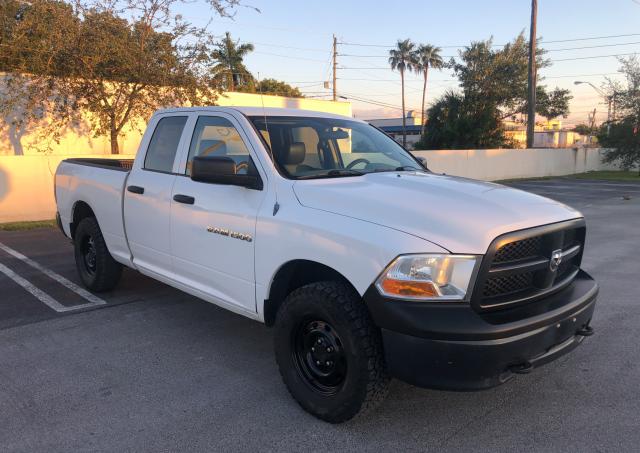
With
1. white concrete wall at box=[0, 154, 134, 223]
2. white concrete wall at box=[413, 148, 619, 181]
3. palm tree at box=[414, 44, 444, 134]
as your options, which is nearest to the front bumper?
white concrete wall at box=[0, 154, 134, 223]

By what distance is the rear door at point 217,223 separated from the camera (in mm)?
3607

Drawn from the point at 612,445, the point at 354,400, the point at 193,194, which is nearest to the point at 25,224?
the point at 193,194

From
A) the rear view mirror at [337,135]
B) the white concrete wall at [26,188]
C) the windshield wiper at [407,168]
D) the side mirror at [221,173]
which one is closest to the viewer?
the side mirror at [221,173]

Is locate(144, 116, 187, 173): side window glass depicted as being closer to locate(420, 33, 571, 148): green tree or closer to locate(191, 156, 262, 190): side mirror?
locate(191, 156, 262, 190): side mirror

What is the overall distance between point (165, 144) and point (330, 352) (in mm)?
2596

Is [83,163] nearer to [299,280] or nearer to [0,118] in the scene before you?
[299,280]

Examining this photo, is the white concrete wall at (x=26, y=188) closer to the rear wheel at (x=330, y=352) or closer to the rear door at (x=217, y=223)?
the rear door at (x=217, y=223)

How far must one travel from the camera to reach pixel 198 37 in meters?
14.4

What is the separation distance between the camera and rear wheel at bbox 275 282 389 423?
2863 mm

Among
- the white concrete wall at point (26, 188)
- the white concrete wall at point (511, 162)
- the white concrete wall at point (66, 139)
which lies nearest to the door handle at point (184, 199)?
the white concrete wall at point (26, 188)

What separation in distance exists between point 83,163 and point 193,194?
8.13 feet

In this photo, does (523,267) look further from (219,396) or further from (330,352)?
(219,396)

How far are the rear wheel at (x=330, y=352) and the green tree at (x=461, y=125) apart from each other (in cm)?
3440

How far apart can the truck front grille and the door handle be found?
2279 mm
